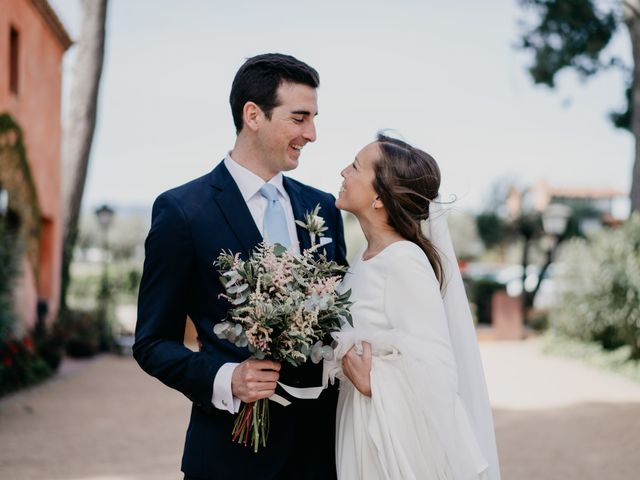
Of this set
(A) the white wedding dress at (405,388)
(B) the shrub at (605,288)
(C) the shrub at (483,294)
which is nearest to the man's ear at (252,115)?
(A) the white wedding dress at (405,388)

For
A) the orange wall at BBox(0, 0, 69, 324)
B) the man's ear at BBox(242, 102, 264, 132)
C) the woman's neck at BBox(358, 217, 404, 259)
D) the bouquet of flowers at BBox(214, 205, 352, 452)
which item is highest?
the orange wall at BBox(0, 0, 69, 324)

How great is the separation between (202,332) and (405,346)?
0.67 m

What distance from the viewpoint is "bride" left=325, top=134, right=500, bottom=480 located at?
2754 millimetres

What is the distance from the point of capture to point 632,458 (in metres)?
8.63

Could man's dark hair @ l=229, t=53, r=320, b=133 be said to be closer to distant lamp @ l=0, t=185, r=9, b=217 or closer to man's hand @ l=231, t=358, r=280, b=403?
man's hand @ l=231, t=358, r=280, b=403

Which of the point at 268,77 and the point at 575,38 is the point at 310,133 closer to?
the point at 268,77

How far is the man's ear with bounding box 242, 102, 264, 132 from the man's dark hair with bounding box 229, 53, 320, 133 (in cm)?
1

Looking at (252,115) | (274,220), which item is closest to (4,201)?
(252,115)

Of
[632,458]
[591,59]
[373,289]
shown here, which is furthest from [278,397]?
[591,59]

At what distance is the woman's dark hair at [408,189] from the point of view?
9.82 ft

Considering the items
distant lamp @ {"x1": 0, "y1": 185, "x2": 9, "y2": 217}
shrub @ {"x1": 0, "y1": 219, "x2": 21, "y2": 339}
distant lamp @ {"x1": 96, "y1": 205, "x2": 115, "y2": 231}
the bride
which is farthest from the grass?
the bride

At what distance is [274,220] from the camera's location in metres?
2.98

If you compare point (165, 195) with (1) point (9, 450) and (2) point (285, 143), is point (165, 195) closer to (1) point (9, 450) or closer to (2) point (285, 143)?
(2) point (285, 143)

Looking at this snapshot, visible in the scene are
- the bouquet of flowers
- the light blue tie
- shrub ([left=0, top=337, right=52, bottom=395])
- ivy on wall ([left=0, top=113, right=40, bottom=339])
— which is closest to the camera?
the bouquet of flowers
